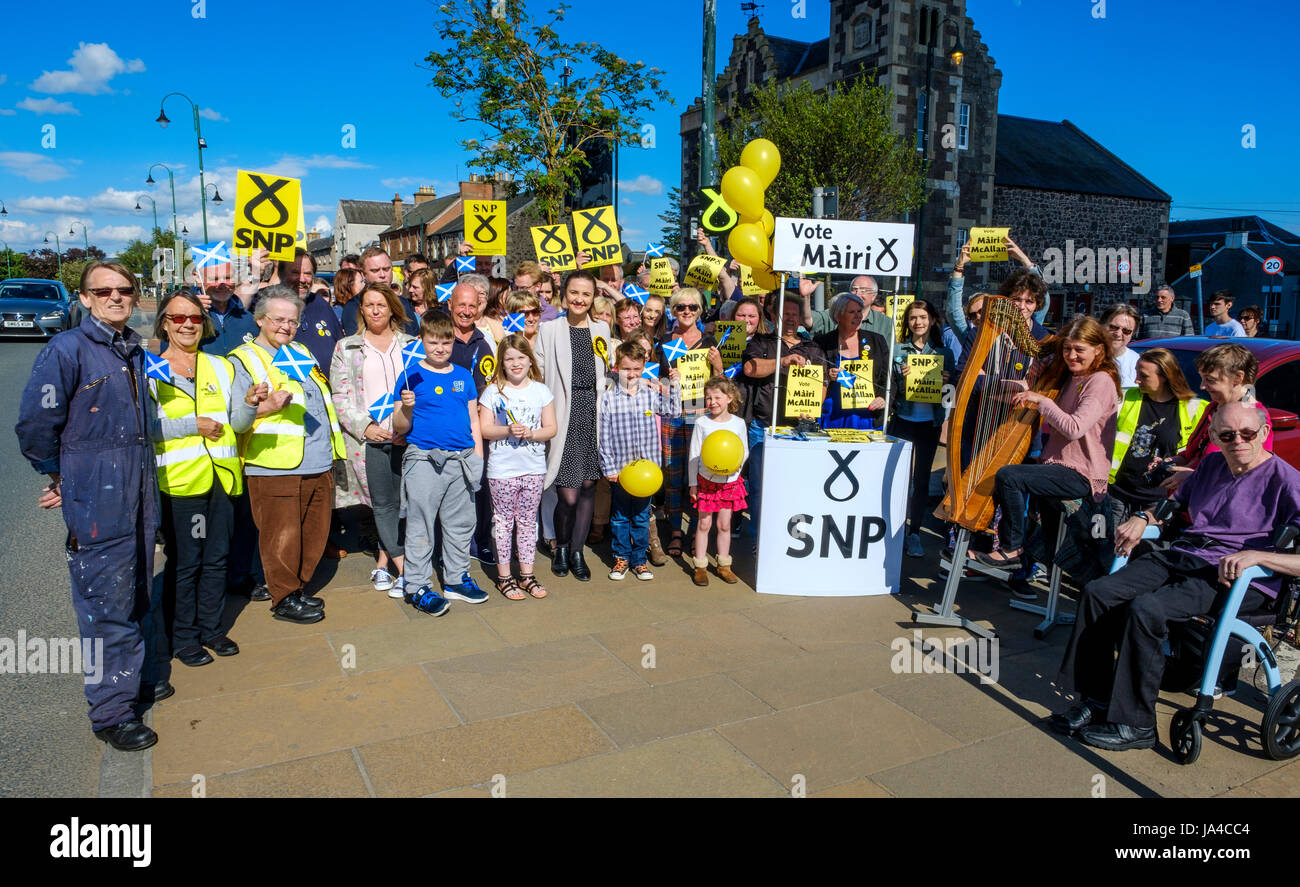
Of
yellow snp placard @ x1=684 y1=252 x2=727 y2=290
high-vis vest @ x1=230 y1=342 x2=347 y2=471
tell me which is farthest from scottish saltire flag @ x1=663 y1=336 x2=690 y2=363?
high-vis vest @ x1=230 y1=342 x2=347 y2=471

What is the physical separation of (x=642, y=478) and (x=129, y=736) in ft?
10.8

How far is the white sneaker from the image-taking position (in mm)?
5988

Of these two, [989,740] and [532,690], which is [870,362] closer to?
[989,740]

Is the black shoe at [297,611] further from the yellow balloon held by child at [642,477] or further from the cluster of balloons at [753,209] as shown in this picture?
the cluster of balloons at [753,209]

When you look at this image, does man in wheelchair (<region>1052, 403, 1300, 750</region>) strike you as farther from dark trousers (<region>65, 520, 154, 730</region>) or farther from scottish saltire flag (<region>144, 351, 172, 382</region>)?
scottish saltire flag (<region>144, 351, 172, 382</region>)

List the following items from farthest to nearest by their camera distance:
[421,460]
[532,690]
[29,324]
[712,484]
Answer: [29,324] < [712,484] < [421,460] < [532,690]

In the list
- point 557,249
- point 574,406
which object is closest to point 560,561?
point 574,406

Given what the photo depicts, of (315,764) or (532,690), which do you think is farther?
(532,690)

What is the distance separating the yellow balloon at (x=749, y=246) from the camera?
713 cm

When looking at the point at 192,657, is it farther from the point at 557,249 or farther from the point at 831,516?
the point at 557,249

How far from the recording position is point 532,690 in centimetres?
442

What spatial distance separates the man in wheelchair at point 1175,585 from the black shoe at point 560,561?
3512mm
